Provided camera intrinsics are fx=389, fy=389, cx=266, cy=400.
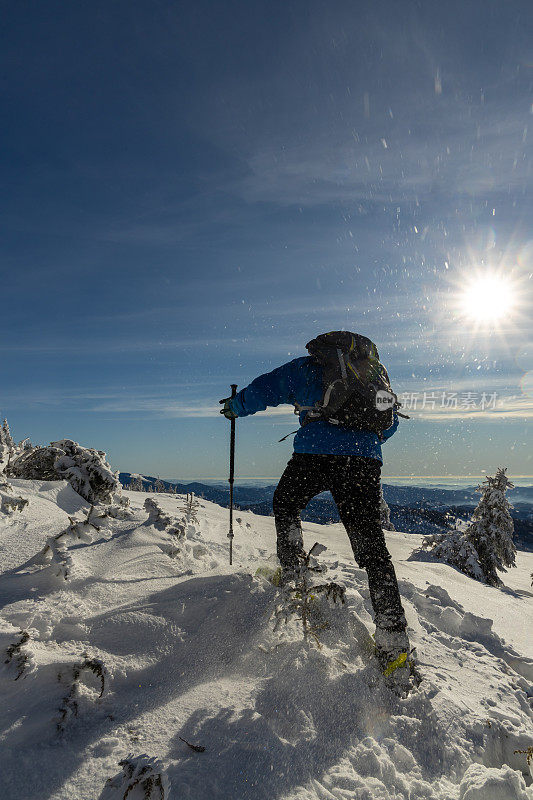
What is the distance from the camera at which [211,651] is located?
235cm

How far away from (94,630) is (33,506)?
10.2ft

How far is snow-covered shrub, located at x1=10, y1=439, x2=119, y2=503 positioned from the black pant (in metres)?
4.49

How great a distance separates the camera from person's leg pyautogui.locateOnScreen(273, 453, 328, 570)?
3133 millimetres

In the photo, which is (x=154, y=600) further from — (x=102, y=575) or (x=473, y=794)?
(x=473, y=794)

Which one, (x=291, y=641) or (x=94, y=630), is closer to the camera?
(x=94, y=630)

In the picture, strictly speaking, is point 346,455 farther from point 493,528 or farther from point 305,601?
point 493,528

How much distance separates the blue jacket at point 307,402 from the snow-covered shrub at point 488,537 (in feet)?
56.5

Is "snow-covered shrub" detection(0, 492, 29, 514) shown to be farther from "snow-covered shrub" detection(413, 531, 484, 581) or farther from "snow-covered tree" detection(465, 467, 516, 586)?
"snow-covered tree" detection(465, 467, 516, 586)

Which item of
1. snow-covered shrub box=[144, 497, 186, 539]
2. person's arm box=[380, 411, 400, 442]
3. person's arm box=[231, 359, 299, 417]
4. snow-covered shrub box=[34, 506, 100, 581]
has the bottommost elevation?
snow-covered shrub box=[144, 497, 186, 539]

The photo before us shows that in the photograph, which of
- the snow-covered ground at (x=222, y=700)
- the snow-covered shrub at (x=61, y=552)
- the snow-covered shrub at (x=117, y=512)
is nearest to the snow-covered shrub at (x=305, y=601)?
the snow-covered ground at (x=222, y=700)

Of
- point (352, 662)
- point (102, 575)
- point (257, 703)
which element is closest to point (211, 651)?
point (257, 703)

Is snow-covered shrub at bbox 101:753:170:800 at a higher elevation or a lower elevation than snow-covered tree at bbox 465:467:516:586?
higher

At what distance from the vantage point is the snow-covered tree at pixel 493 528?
734 inches

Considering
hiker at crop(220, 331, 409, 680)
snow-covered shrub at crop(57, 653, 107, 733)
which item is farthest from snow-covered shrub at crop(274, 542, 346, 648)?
snow-covered shrub at crop(57, 653, 107, 733)
